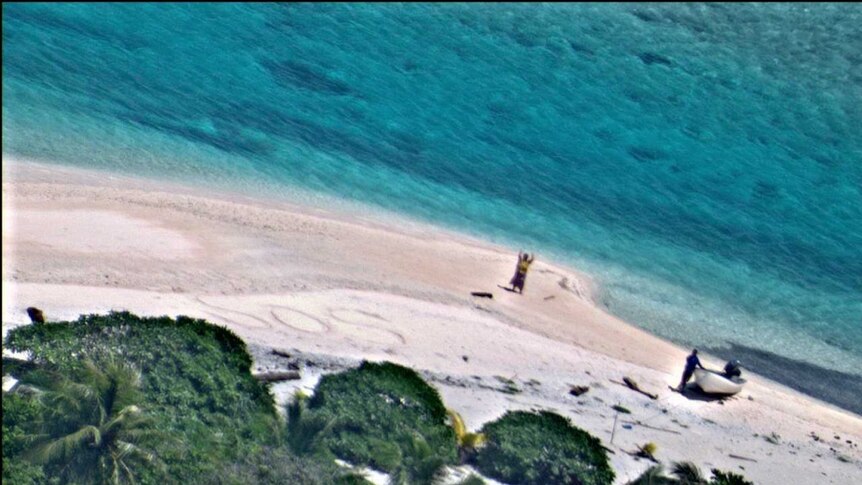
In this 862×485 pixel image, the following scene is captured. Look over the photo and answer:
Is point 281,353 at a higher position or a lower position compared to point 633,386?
lower

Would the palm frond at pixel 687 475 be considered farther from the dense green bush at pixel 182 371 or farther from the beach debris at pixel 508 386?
the dense green bush at pixel 182 371

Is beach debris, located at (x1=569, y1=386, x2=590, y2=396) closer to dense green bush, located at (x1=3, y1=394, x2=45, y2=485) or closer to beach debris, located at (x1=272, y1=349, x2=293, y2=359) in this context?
beach debris, located at (x1=272, y1=349, x2=293, y2=359)

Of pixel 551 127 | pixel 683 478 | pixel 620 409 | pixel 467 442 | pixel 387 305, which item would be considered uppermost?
pixel 551 127

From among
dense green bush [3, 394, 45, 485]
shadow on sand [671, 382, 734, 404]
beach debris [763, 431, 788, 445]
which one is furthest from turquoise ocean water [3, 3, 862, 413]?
dense green bush [3, 394, 45, 485]

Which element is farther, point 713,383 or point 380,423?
point 713,383

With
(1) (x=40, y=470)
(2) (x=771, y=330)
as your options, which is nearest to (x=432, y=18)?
(2) (x=771, y=330)

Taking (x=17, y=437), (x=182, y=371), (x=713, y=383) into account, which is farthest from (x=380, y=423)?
(x=713, y=383)

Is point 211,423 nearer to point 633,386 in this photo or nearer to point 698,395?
point 633,386
